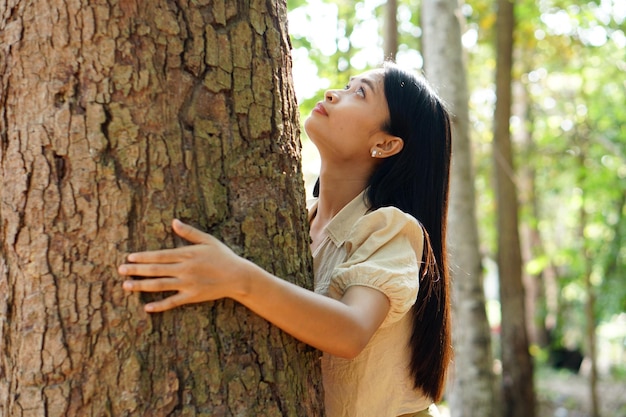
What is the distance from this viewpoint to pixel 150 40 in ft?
5.10

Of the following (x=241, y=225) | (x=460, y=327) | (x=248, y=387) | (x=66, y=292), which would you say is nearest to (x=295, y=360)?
(x=248, y=387)

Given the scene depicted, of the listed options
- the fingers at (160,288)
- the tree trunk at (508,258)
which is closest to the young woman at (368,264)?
the fingers at (160,288)

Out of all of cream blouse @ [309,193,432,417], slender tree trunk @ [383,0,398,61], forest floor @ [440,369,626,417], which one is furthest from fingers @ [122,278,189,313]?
forest floor @ [440,369,626,417]

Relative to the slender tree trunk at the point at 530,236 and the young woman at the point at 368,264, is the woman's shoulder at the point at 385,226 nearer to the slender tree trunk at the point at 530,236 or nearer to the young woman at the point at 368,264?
the young woman at the point at 368,264

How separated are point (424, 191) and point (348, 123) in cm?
31

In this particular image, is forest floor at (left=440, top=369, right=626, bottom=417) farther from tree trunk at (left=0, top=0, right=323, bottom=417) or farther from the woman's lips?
tree trunk at (left=0, top=0, right=323, bottom=417)

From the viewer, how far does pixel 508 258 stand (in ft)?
28.6

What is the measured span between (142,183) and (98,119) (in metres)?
0.15

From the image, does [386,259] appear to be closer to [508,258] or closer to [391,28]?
[391,28]

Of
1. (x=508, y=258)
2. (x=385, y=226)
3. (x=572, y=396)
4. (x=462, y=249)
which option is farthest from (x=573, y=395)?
(x=385, y=226)

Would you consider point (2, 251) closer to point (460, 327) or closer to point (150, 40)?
point (150, 40)

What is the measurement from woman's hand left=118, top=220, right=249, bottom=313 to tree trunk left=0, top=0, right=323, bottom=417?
1.2 inches

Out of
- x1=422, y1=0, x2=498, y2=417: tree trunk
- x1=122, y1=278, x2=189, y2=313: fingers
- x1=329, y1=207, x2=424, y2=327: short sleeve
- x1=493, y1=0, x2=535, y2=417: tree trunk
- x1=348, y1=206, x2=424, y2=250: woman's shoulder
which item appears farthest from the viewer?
x1=493, y1=0, x2=535, y2=417: tree trunk

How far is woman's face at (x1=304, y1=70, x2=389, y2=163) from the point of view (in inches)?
87.6
